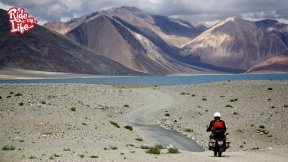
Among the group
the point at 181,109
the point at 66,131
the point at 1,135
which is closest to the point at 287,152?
the point at 66,131

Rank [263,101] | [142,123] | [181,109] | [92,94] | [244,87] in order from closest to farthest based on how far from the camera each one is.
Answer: [142,123]
[181,109]
[263,101]
[92,94]
[244,87]

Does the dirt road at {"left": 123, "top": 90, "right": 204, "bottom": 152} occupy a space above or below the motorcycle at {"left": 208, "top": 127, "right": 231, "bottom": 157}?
below

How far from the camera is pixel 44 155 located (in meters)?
17.7

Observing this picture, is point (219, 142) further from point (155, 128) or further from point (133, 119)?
point (133, 119)

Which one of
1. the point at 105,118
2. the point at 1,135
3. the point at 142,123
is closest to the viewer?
the point at 1,135

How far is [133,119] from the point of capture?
39.0 metres

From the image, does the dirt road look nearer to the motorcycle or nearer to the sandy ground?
the sandy ground

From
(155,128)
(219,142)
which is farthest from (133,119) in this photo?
(219,142)

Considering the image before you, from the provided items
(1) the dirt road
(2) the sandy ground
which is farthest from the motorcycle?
(1) the dirt road

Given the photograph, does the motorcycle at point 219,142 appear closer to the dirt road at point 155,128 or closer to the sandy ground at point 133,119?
the sandy ground at point 133,119

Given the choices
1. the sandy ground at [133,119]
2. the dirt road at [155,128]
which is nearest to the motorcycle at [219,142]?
the sandy ground at [133,119]

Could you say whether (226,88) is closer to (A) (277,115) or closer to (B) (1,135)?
(A) (277,115)

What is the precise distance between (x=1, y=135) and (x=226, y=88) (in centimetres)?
4165

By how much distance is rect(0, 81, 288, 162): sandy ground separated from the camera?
19.8 m
